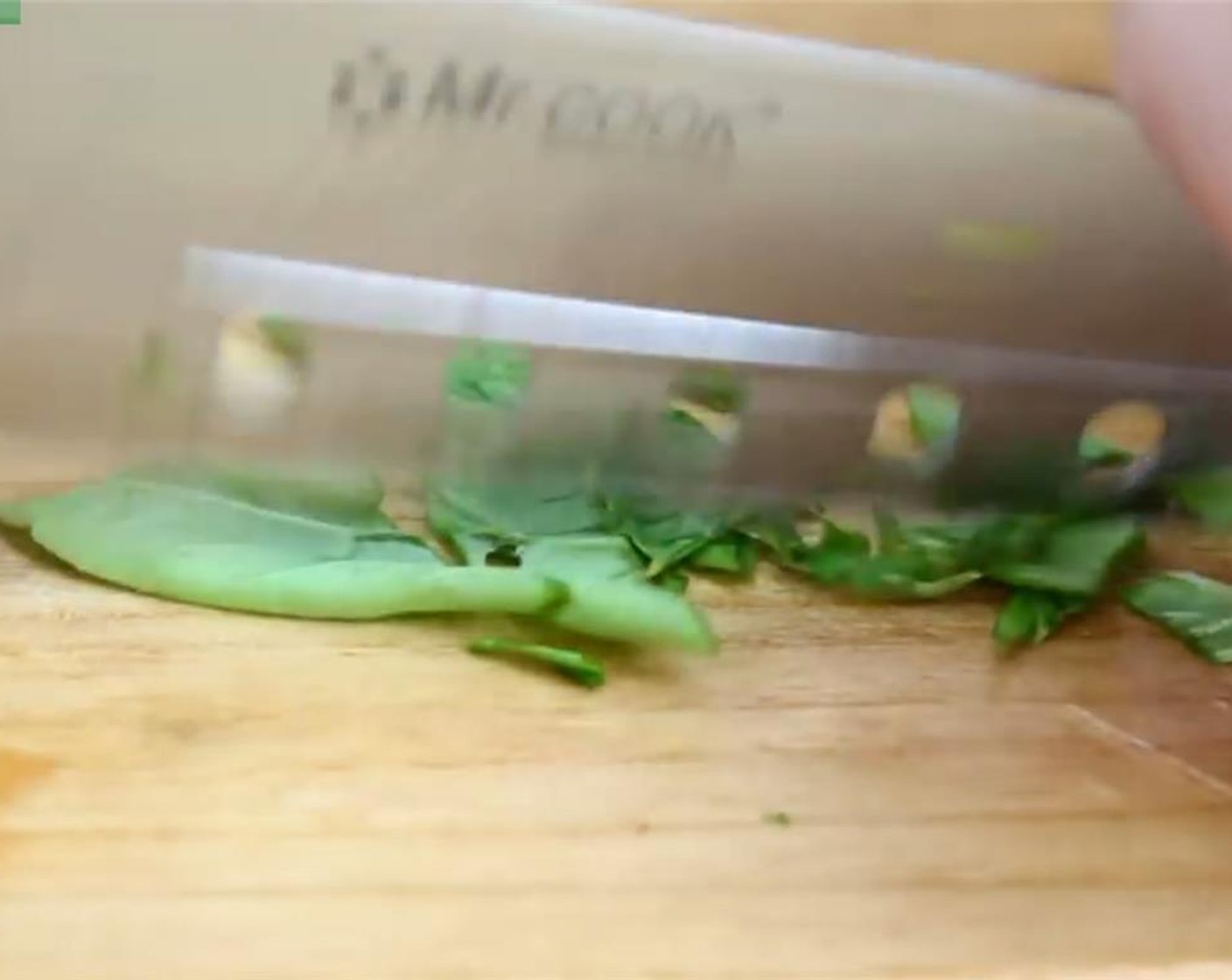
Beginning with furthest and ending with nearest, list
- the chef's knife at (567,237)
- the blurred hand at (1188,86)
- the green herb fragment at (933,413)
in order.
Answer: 1. the green herb fragment at (933,413)
2. the chef's knife at (567,237)
3. the blurred hand at (1188,86)

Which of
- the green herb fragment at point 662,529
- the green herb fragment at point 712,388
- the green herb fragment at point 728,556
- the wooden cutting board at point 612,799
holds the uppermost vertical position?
the green herb fragment at point 712,388

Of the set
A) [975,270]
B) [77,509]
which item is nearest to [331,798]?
[77,509]

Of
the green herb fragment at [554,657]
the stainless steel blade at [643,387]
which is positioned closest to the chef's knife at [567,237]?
the stainless steel blade at [643,387]

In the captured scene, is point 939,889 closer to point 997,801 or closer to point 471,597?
point 997,801

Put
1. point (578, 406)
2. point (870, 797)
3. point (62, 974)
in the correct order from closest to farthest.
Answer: point (62, 974) < point (870, 797) < point (578, 406)

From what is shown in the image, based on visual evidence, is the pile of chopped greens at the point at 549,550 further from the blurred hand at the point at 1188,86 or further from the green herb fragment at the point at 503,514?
the blurred hand at the point at 1188,86

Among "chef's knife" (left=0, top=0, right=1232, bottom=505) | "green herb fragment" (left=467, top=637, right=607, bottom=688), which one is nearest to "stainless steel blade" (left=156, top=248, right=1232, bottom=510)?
"chef's knife" (left=0, top=0, right=1232, bottom=505)
